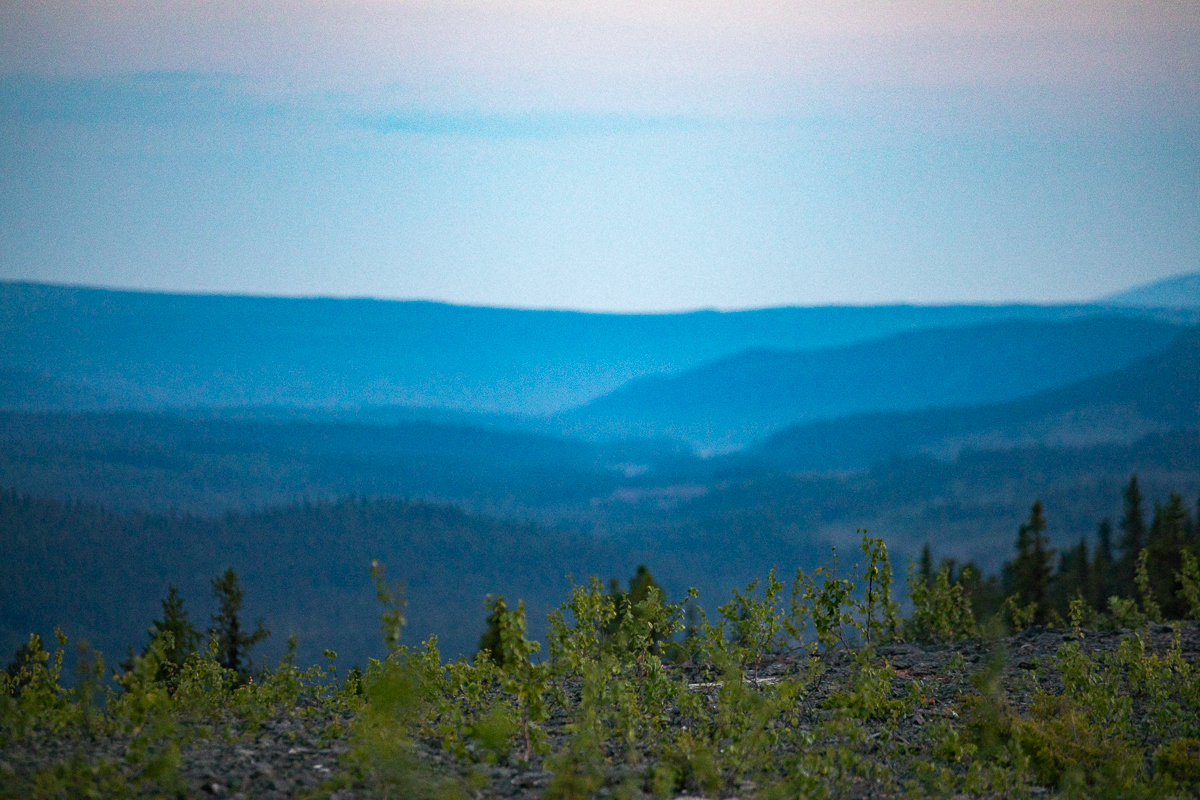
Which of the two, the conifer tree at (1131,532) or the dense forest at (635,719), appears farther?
the conifer tree at (1131,532)

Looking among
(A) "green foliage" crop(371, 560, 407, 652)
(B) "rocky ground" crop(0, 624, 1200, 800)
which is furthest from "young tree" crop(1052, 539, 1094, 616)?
(A) "green foliage" crop(371, 560, 407, 652)

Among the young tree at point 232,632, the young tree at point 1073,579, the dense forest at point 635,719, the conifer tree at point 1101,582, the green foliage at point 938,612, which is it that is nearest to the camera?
the dense forest at point 635,719

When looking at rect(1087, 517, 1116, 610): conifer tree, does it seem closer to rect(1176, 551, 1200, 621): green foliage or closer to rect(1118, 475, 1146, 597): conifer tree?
rect(1118, 475, 1146, 597): conifer tree

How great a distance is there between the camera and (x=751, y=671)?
49.2ft

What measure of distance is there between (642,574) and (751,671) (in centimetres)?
2414

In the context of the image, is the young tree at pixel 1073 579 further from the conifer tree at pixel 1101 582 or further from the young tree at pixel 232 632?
the young tree at pixel 232 632

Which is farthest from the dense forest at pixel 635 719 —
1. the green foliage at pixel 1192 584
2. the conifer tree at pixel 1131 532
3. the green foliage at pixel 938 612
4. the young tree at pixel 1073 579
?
the conifer tree at pixel 1131 532

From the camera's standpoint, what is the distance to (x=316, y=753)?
1035 cm

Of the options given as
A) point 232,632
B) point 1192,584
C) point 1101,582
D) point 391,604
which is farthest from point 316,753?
point 1101,582

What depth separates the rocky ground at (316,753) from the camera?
902 cm

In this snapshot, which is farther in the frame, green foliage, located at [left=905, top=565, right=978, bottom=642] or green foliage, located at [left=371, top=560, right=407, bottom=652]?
green foliage, located at [left=905, top=565, right=978, bottom=642]

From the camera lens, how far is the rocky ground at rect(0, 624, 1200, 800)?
29.6 ft

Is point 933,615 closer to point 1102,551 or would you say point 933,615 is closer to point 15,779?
point 15,779

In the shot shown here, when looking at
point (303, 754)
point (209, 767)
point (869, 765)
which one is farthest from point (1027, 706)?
point (209, 767)
